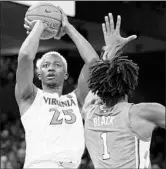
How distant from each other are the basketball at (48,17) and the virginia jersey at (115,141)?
2.10 metres

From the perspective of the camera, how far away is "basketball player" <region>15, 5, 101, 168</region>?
5.76 meters

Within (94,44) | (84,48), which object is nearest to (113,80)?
(84,48)

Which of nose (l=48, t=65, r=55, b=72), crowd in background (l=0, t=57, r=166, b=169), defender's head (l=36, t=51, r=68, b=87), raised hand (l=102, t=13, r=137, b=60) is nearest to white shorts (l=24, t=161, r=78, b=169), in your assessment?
defender's head (l=36, t=51, r=68, b=87)

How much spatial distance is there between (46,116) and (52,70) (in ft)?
1.85

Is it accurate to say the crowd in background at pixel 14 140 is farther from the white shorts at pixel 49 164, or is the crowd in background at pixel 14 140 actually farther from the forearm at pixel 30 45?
the forearm at pixel 30 45

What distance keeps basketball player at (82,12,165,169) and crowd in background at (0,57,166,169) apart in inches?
316

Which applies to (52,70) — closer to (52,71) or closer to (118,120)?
(52,71)

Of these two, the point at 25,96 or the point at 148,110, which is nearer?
the point at 148,110

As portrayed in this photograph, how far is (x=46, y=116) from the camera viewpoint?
5.96 m

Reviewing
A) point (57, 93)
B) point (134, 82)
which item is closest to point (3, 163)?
point (57, 93)

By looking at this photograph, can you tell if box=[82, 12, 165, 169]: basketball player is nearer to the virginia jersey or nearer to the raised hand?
the virginia jersey

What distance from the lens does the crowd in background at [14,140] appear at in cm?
1248

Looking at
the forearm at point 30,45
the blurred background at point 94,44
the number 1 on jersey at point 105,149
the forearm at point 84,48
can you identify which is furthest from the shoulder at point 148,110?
the blurred background at point 94,44

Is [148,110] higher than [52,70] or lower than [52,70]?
lower
